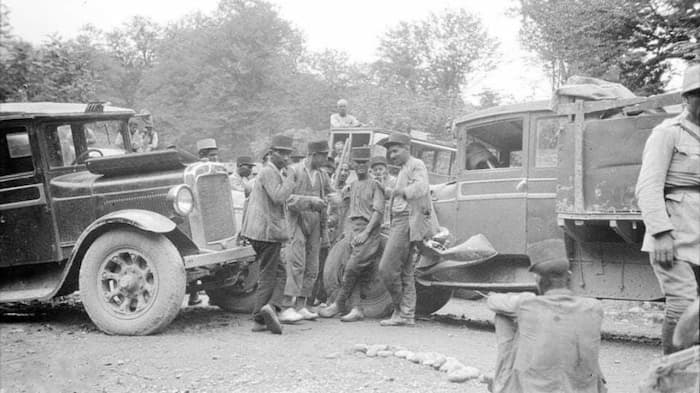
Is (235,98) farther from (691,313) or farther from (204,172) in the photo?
(691,313)

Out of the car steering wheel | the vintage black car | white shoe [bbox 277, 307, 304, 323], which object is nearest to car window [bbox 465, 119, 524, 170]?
white shoe [bbox 277, 307, 304, 323]

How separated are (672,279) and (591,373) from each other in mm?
791

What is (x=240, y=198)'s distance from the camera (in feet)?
29.3

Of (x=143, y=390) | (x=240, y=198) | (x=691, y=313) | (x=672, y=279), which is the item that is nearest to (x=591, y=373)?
(x=672, y=279)

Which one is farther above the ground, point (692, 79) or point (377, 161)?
point (692, 79)

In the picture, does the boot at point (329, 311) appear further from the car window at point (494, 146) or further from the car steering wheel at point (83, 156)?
the car steering wheel at point (83, 156)

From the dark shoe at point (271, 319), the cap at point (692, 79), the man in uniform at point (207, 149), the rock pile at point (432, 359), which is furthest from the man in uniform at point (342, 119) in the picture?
the cap at point (692, 79)

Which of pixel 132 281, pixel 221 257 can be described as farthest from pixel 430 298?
pixel 132 281

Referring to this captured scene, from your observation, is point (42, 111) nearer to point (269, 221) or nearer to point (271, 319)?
point (269, 221)

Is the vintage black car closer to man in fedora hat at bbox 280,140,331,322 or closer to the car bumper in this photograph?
the car bumper

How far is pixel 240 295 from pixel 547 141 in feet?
12.2

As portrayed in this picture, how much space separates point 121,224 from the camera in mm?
6621

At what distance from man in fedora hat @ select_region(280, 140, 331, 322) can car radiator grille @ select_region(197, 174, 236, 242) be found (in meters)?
0.75

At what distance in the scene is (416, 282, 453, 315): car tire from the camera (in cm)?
775
